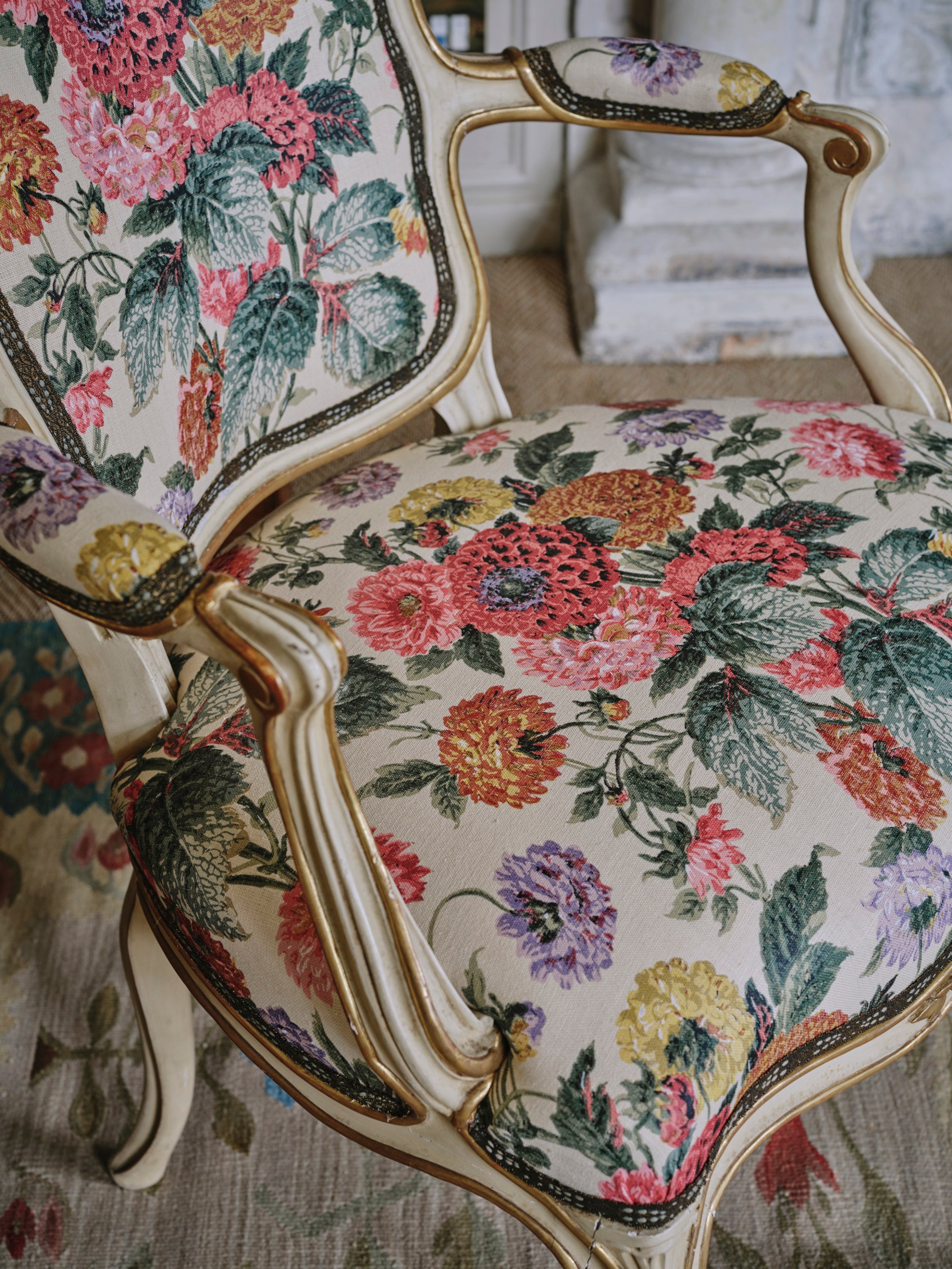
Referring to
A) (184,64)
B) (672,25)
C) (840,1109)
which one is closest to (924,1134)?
(840,1109)

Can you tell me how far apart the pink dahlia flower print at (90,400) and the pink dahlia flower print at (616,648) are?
0.25 m

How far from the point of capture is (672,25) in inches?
54.9

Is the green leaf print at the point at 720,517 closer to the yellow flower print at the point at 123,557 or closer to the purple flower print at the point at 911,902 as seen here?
the purple flower print at the point at 911,902

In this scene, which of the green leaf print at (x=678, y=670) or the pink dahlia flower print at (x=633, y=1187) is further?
the green leaf print at (x=678, y=670)

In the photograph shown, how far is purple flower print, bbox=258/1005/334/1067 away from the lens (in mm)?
494

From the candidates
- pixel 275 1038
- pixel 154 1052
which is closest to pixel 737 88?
pixel 275 1038

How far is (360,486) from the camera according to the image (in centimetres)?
70

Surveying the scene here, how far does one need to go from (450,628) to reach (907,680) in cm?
24

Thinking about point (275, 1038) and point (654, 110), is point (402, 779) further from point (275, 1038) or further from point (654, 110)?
point (654, 110)

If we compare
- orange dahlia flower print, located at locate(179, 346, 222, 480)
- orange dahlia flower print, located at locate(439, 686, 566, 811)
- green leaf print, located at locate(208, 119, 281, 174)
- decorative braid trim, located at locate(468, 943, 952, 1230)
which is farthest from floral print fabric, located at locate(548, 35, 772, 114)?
decorative braid trim, located at locate(468, 943, 952, 1230)

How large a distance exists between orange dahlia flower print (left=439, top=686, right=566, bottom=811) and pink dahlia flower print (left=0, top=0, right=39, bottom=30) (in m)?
0.38

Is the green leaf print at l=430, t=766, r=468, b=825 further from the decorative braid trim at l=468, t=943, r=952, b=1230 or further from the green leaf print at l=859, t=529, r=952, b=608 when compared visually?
the green leaf print at l=859, t=529, r=952, b=608

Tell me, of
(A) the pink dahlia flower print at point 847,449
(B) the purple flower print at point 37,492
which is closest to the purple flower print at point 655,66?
(A) the pink dahlia flower print at point 847,449

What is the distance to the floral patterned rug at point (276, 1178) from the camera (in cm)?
76
